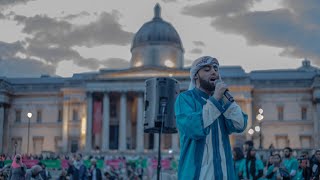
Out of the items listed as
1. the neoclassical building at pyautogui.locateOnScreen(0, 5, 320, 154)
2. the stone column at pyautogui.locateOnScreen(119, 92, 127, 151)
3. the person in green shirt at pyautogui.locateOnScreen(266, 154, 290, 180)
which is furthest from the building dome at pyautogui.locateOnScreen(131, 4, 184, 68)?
the person in green shirt at pyautogui.locateOnScreen(266, 154, 290, 180)

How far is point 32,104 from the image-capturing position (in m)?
71.3

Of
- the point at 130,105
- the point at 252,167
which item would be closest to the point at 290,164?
the point at 252,167

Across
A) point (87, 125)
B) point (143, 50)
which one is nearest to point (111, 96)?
point (87, 125)

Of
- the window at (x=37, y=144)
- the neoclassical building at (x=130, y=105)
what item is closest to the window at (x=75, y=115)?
the neoclassical building at (x=130, y=105)

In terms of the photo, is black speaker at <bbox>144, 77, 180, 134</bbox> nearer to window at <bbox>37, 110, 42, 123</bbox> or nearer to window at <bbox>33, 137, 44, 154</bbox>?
window at <bbox>33, 137, 44, 154</bbox>

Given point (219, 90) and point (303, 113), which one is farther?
point (303, 113)

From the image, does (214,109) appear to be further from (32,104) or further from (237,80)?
(32,104)

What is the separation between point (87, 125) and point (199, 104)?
5844 cm

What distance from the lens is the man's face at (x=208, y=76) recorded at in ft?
19.9

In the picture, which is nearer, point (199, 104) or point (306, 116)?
point (199, 104)

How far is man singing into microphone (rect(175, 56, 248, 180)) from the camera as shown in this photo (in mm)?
5680

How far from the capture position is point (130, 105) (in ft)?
218

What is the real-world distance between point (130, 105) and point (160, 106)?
49.8 m

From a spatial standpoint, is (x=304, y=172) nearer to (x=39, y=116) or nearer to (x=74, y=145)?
(x=74, y=145)
